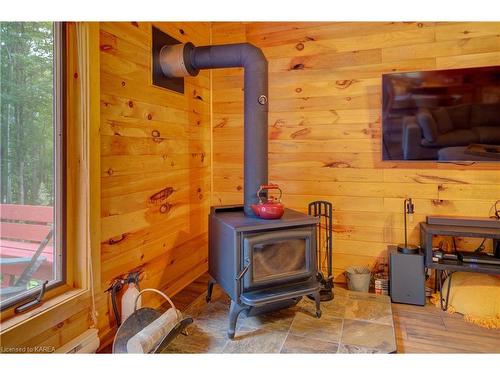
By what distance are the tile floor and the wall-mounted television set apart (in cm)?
115

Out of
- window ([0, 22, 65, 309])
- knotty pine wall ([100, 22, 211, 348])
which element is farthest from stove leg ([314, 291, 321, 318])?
window ([0, 22, 65, 309])

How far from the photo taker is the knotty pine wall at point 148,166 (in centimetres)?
195

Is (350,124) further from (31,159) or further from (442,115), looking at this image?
(31,159)

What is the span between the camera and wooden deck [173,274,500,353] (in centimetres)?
189

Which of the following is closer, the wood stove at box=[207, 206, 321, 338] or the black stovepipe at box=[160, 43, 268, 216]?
the wood stove at box=[207, 206, 321, 338]

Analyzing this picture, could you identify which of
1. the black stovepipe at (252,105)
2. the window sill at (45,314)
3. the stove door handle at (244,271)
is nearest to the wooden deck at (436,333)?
the stove door handle at (244,271)

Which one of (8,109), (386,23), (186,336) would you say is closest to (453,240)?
(386,23)

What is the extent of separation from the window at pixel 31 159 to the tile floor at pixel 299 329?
81 cm

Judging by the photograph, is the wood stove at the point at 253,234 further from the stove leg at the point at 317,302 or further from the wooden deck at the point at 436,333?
the wooden deck at the point at 436,333

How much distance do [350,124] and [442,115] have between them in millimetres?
657

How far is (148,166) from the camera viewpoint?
7.43 ft

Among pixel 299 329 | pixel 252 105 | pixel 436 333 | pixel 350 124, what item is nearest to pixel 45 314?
pixel 299 329

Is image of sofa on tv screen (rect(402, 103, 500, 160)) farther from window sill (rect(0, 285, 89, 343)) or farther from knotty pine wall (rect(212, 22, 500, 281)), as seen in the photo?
window sill (rect(0, 285, 89, 343))
